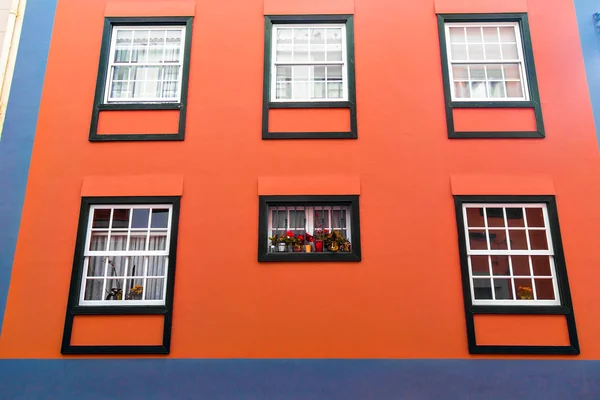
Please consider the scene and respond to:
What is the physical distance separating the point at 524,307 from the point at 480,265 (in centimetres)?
84

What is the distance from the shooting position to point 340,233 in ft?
21.3

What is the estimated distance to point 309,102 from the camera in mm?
6840

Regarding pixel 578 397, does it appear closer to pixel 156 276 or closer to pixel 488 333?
pixel 488 333

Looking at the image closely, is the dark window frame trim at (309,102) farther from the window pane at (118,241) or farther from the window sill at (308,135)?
the window pane at (118,241)

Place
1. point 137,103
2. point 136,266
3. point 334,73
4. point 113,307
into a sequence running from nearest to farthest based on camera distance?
point 113,307
point 136,266
point 137,103
point 334,73

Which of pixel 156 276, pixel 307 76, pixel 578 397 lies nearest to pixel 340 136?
pixel 307 76

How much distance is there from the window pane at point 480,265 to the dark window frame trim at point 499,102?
2.00m

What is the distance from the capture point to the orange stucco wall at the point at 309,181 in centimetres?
606

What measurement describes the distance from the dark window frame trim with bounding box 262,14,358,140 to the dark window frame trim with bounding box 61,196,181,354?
2.12 m

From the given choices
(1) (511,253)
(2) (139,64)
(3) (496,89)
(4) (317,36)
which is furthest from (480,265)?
(2) (139,64)

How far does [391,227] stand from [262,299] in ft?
7.62

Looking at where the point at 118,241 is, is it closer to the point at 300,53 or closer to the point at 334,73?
the point at 300,53

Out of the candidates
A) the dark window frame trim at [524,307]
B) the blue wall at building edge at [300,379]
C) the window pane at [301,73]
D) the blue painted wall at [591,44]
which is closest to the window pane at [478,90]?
the blue painted wall at [591,44]

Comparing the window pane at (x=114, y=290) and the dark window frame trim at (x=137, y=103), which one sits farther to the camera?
the dark window frame trim at (x=137, y=103)
